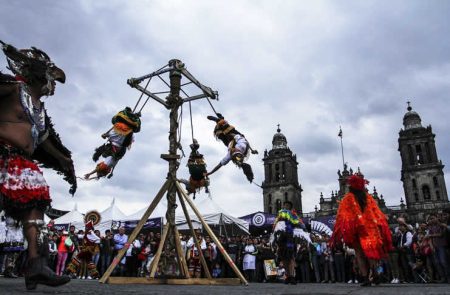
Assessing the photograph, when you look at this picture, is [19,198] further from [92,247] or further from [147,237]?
[147,237]

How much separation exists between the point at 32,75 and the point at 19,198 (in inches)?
53.2

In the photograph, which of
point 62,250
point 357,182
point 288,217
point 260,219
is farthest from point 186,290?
point 260,219

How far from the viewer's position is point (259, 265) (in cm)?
1580

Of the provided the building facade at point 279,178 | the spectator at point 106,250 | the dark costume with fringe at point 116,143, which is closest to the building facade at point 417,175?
the building facade at point 279,178

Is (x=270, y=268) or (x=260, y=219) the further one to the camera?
(x=260, y=219)

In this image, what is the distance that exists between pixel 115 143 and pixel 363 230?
450 centimetres

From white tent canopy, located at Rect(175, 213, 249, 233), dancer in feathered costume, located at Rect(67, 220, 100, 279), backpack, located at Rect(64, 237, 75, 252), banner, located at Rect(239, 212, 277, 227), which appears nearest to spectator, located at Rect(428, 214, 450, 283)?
white tent canopy, located at Rect(175, 213, 249, 233)

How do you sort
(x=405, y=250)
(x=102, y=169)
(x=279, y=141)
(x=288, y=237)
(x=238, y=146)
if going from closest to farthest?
(x=102, y=169) < (x=238, y=146) < (x=288, y=237) < (x=405, y=250) < (x=279, y=141)

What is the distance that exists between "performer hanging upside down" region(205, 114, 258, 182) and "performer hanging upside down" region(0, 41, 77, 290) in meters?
3.39

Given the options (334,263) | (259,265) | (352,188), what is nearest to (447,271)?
(334,263)

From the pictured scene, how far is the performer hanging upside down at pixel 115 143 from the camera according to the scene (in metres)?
6.37

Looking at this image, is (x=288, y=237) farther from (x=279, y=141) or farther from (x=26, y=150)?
(x=279, y=141)

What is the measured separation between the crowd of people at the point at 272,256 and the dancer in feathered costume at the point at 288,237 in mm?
1867

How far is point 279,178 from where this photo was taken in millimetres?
79375
